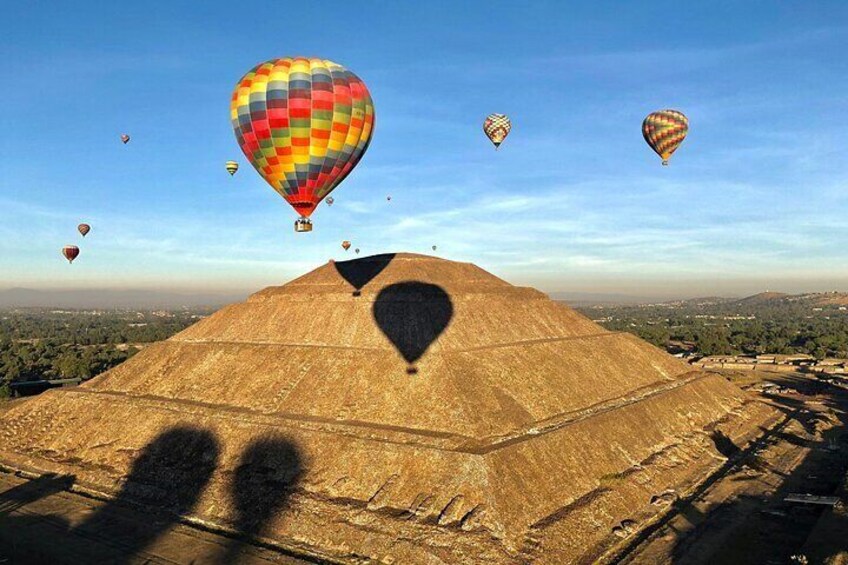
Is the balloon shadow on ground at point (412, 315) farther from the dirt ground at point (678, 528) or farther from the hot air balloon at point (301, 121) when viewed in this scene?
the dirt ground at point (678, 528)

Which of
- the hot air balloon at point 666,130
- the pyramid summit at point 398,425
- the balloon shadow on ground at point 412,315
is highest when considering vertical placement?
the hot air balloon at point 666,130

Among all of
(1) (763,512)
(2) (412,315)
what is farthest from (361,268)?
(1) (763,512)

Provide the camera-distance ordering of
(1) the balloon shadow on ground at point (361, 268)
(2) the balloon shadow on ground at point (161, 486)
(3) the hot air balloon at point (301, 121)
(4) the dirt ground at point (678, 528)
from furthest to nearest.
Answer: (1) the balloon shadow on ground at point (361, 268) → (3) the hot air balloon at point (301, 121) → (2) the balloon shadow on ground at point (161, 486) → (4) the dirt ground at point (678, 528)

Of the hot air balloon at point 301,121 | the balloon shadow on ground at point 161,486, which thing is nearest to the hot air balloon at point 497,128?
the hot air balloon at point 301,121

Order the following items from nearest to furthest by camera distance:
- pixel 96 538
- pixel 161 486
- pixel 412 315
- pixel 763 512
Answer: pixel 96 538 < pixel 763 512 < pixel 161 486 < pixel 412 315

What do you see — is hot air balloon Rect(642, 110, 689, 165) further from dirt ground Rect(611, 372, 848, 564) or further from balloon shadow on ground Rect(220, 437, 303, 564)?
balloon shadow on ground Rect(220, 437, 303, 564)

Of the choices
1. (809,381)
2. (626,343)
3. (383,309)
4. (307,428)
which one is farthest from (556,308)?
(809,381)

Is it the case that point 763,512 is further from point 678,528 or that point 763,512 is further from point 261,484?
point 261,484
